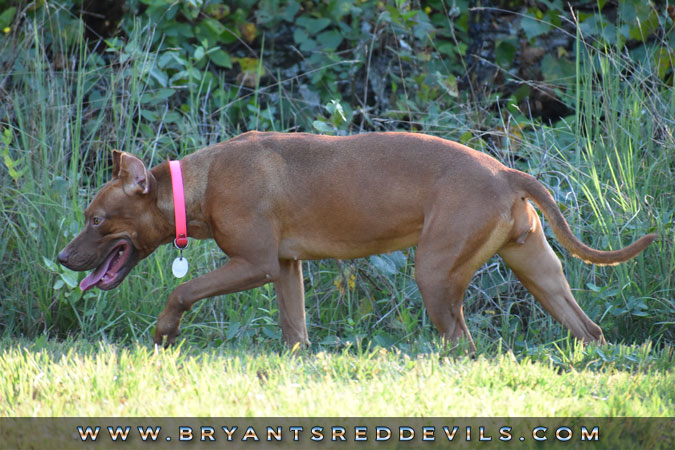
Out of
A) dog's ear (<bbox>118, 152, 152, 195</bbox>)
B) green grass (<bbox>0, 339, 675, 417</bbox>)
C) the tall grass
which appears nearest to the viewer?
green grass (<bbox>0, 339, 675, 417</bbox>)

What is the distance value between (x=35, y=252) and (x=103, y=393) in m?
2.77

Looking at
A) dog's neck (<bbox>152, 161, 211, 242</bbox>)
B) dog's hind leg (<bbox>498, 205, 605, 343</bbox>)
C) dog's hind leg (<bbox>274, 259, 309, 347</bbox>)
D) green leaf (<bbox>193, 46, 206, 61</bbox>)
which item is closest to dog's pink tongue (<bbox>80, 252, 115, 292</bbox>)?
dog's neck (<bbox>152, 161, 211, 242</bbox>)

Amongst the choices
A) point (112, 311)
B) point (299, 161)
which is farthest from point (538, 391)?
point (112, 311)

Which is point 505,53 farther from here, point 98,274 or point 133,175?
point 98,274

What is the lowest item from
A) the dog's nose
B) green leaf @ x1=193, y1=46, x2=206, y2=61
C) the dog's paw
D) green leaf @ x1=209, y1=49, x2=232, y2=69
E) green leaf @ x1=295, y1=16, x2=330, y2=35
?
the dog's paw

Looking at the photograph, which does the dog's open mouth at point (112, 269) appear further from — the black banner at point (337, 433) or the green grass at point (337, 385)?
the black banner at point (337, 433)

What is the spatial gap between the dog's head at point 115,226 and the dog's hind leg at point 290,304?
0.90 metres

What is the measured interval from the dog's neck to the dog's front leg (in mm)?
386

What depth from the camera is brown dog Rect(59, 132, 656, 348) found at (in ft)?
16.3

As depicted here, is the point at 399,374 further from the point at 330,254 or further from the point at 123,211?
the point at 123,211

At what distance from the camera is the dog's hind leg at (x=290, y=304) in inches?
225

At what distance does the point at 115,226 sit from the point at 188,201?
0.47 meters

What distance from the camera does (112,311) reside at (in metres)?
6.15

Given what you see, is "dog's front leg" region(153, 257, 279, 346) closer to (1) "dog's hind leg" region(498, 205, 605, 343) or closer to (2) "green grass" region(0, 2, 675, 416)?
(2) "green grass" region(0, 2, 675, 416)
